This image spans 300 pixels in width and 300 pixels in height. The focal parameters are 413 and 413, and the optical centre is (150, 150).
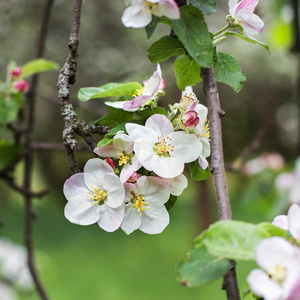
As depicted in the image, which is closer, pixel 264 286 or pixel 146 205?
pixel 264 286

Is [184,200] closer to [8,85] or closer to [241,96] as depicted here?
[241,96]

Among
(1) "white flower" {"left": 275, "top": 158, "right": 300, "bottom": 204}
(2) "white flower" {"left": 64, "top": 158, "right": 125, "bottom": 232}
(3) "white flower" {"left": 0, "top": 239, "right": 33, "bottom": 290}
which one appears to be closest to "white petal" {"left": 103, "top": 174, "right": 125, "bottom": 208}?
(2) "white flower" {"left": 64, "top": 158, "right": 125, "bottom": 232}

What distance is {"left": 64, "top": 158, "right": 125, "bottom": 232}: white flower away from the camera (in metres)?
0.38

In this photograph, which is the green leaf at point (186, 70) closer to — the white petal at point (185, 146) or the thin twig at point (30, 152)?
the white petal at point (185, 146)

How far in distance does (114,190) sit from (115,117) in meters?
0.09

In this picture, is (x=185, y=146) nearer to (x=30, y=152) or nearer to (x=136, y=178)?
(x=136, y=178)

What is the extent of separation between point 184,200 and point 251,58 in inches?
75.8

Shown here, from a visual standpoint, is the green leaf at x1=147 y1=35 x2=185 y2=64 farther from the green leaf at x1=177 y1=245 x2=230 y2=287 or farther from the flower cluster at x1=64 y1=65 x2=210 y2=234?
the green leaf at x1=177 y1=245 x2=230 y2=287

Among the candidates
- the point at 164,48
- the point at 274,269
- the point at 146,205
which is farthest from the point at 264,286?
the point at 164,48

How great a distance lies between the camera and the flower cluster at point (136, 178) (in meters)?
0.38

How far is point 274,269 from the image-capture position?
279 mm

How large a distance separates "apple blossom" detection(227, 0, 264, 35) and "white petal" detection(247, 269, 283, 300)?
26 centimetres

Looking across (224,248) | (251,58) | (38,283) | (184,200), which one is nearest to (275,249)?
(224,248)

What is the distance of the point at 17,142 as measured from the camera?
1139 millimetres
